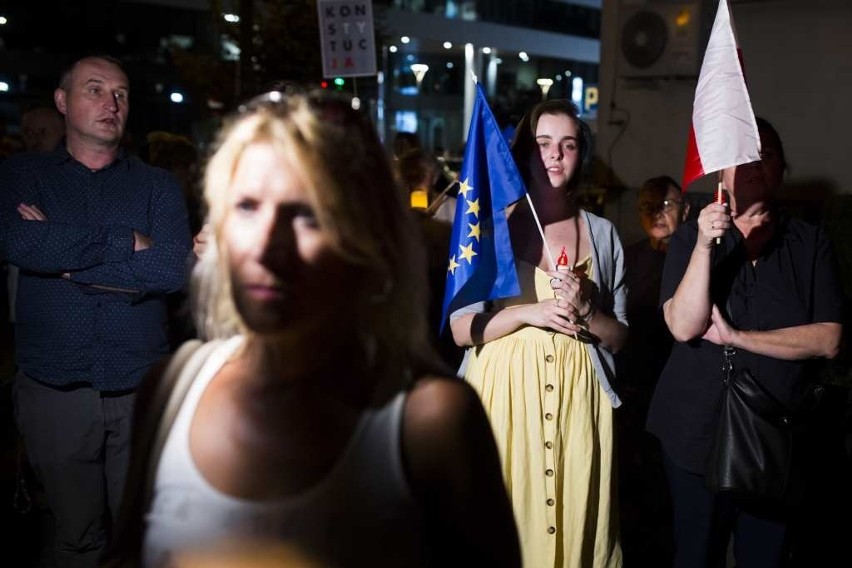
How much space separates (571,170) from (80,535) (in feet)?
8.34

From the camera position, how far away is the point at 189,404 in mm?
1465

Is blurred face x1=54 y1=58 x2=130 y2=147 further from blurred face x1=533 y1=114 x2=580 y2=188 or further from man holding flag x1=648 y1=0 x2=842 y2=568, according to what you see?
man holding flag x1=648 y1=0 x2=842 y2=568

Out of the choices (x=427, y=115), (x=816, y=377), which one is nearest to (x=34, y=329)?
(x=816, y=377)

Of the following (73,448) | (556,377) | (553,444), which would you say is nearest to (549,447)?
(553,444)

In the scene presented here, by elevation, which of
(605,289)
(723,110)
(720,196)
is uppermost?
(723,110)

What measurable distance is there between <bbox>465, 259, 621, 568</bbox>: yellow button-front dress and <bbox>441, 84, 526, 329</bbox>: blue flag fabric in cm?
24

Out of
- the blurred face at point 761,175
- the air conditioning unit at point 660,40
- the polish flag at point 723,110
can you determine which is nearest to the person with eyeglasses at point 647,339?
the blurred face at point 761,175

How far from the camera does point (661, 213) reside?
583 cm

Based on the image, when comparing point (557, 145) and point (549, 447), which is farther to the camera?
point (557, 145)

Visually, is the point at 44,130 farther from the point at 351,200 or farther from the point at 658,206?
the point at 351,200

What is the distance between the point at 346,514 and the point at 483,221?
8.04 feet

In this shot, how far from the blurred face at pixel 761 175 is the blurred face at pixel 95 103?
254 centimetres

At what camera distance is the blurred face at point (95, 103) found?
11.8 ft

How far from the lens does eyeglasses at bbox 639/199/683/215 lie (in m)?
5.84
